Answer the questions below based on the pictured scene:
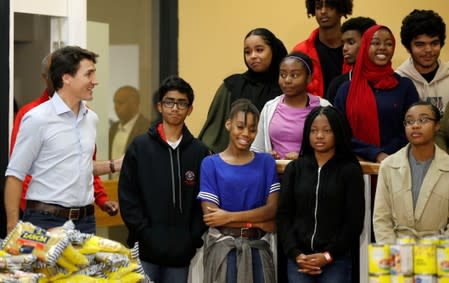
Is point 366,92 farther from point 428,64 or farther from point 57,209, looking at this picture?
point 57,209

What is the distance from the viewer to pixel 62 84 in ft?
15.6

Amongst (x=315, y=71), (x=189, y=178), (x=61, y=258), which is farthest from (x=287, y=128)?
(x=61, y=258)

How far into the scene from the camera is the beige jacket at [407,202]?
15.1 feet

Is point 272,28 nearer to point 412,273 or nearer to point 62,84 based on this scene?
point 62,84

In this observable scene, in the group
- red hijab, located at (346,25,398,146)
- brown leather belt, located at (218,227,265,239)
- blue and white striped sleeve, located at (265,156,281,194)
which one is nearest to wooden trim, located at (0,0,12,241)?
brown leather belt, located at (218,227,265,239)

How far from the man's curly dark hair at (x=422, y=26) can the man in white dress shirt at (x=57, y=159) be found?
6.01 feet

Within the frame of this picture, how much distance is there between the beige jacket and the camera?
4.59 m

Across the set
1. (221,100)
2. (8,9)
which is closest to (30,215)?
(221,100)

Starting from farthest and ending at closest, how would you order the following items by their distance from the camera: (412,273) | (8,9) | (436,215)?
(8,9), (436,215), (412,273)

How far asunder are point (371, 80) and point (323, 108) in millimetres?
484

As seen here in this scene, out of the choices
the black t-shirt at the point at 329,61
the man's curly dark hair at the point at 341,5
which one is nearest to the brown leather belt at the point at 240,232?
the black t-shirt at the point at 329,61

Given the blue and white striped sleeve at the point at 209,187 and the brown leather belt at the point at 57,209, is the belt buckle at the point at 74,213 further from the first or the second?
the blue and white striped sleeve at the point at 209,187

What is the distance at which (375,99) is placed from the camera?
5133 mm

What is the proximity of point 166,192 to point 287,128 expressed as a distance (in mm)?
706
